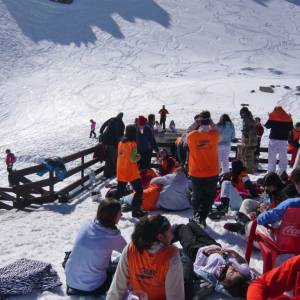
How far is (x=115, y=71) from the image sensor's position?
43438 millimetres

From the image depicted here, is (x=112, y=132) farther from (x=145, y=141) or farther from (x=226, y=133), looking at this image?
(x=226, y=133)

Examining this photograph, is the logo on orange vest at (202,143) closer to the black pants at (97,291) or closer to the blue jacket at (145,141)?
the black pants at (97,291)

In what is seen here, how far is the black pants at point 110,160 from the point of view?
12.2 m

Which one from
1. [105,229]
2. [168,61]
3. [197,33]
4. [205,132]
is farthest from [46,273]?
[197,33]

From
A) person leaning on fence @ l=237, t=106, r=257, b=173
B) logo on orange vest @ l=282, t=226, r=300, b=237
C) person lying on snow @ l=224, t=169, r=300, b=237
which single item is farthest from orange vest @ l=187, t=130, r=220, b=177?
person leaning on fence @ l=237, t=106, r=257, b=173

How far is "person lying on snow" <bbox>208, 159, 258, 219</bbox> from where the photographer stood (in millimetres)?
8039

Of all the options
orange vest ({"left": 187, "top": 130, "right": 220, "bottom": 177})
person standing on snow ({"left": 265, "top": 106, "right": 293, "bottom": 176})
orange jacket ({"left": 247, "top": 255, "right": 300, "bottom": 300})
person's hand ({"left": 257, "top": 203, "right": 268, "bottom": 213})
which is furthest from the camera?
person standing on snow ({"left": 265, "top": 106, "right": 293, "bottom": 176})

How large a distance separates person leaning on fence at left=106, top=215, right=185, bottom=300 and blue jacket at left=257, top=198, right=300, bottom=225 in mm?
1410

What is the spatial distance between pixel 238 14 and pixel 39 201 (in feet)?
206

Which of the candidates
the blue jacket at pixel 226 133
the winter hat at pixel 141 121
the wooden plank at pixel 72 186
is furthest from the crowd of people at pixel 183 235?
the wooden plank at pixel 72 186

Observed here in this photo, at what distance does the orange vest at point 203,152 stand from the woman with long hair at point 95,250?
7.77 feet

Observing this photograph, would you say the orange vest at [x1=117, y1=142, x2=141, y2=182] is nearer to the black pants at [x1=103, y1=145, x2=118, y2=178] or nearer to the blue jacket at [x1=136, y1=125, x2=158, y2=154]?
the blue jacket at [x1=136, y1=125, x2=158, y2=154]

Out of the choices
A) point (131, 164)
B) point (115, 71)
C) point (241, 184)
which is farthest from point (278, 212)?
point (115, 71)

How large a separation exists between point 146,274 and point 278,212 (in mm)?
1640
